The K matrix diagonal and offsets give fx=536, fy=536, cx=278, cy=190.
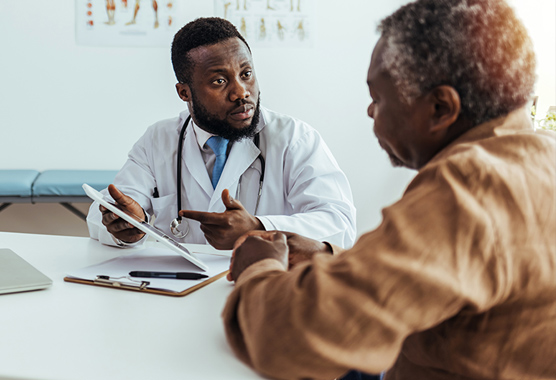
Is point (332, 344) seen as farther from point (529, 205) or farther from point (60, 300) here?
point (60, 300)

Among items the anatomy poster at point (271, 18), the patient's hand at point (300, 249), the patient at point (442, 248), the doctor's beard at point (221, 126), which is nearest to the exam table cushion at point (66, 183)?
the anatomy poster at point (271, 18)

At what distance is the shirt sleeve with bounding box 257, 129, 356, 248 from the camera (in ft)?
5.03

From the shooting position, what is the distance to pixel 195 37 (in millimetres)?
1868

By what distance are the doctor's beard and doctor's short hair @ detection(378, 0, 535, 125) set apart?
4.02 feet

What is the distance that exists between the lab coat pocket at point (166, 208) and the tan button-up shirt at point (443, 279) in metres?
1.26

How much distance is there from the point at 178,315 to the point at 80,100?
3172 millimetres

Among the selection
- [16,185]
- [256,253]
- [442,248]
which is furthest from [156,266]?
[16,185]

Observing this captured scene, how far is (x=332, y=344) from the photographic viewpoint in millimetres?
552

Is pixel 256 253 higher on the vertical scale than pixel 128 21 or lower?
lower

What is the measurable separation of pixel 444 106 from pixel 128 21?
3.44 meters

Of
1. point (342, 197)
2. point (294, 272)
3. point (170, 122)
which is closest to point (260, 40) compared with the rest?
point (170, 122)

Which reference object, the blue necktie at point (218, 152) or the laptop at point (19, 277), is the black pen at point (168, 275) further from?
the blue necktie at point (218, 152)

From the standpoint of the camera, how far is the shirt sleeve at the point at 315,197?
1.53 metres

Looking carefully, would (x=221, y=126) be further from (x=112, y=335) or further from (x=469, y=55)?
(x=469, y=55)
